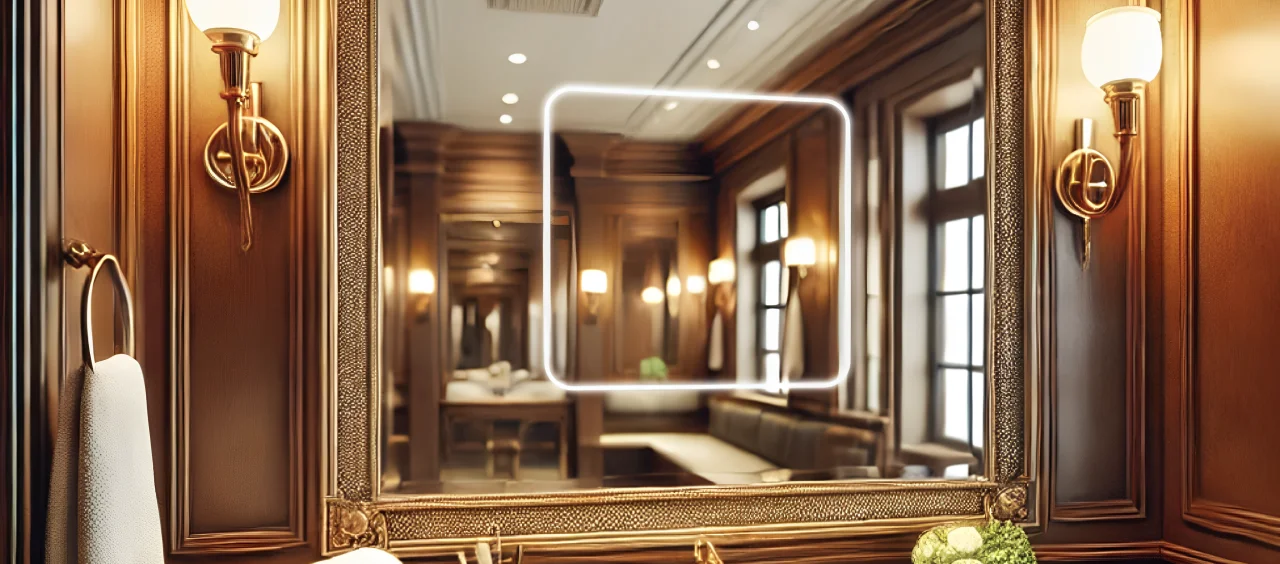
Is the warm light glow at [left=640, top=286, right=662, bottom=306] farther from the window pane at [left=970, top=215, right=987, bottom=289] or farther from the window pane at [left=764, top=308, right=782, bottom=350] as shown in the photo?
the window pane at [left=970, top=215, right=987, bottom=289]

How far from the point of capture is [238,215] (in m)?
1.25

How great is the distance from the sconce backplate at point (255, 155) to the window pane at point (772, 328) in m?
0.83

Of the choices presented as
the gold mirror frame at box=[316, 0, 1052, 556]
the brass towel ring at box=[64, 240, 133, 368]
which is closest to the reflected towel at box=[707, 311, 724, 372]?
the gold mirror frame at box=[316, 0, 1052, 556]

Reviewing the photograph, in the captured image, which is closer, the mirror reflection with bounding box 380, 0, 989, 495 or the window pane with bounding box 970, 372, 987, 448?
the mirror reflection with bounding box 380, 0, 989, 495

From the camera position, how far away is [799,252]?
1399 mm

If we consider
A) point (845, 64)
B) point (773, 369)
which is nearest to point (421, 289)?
point (773, 369)

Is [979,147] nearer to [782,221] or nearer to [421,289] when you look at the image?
[782,221]

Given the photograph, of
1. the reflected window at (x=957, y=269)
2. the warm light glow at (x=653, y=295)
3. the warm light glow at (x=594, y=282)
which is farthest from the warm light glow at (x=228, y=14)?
the reflected window at (x=957, y=269)

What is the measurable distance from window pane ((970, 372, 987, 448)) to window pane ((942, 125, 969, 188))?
1.15ft

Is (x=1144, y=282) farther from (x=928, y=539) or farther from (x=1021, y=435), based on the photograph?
(x=928, y=539)

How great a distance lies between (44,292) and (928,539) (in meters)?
1.27

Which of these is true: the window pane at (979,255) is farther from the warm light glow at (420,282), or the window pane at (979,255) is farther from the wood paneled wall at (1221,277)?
the warm light glow at (420,282)

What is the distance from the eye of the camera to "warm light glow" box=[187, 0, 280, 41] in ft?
3.59

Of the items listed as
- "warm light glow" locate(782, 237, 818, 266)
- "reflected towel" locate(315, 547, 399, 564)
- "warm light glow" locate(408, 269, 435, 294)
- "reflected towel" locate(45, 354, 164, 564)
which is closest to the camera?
"reflected towel" locate(45, 354, 164, 564)
